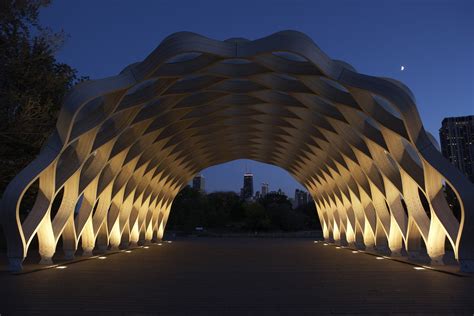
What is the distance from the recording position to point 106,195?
31.7 metres

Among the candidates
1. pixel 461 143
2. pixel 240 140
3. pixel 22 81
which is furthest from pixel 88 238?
pixel 461 143

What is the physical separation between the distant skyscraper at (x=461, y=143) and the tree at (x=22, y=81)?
85.9m

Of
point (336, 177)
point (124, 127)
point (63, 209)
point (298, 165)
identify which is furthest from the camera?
point (298, 165)

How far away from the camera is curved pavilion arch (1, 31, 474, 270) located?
18609 millimetres

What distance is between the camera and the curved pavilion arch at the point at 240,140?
18.6 meters

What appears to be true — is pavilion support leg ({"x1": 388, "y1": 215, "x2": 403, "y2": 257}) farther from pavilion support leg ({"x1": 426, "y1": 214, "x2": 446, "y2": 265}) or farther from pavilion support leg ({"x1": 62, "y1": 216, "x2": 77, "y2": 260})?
pavilion support leg ({"x1": 62, "y1": 216, "x2": 77, "y2": 260})

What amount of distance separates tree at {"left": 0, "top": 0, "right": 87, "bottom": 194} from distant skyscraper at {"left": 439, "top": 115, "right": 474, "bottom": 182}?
3382 inches

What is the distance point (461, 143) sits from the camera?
293 feet

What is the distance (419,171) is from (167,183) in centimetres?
3309

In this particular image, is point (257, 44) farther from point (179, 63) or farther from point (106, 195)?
point (106, 195)

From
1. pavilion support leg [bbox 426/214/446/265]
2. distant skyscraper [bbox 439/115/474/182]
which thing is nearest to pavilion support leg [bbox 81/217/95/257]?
pavilion support leg [bbox 426/214/446/265]

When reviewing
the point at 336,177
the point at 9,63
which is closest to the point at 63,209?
the point at 9,63

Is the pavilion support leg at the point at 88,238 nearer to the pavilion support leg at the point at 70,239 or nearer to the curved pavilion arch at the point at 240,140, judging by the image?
the curved pavilion arch at the point at 240,140

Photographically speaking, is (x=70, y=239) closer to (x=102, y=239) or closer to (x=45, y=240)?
(x=45, y=240)
